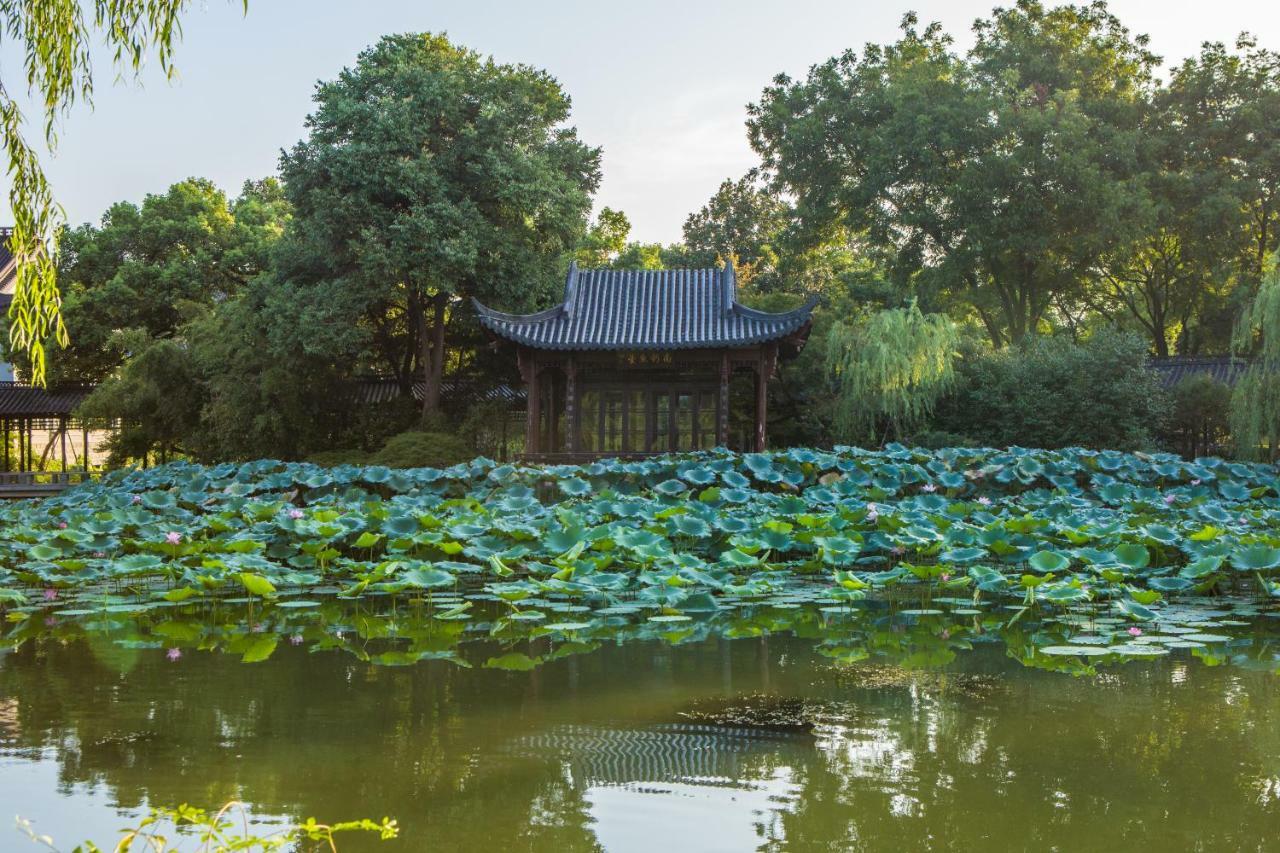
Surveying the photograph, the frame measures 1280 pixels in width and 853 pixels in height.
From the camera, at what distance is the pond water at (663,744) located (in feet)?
8.17

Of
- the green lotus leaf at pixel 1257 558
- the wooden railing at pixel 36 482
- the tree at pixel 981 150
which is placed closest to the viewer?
the green lotus leaf at pixel 1257 558

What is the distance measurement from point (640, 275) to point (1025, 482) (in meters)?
9.01

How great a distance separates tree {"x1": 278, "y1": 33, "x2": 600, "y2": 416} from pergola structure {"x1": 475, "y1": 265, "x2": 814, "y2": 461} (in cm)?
164

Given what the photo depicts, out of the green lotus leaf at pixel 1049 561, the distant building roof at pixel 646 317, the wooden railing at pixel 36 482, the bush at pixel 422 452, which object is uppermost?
the distant building roof at pixel 646 317

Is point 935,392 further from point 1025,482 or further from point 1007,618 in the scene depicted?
point 1007,618

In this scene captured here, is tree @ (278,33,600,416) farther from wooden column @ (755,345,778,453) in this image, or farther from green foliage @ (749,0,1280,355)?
green foliage @ (749,0,1280,355)

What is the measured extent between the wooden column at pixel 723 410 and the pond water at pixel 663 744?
1134 cm

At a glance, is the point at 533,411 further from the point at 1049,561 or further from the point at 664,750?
the point at 664,750

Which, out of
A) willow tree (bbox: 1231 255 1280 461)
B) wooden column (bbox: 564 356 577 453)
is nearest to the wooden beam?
wooden column (bbox: 564 356 577 453)

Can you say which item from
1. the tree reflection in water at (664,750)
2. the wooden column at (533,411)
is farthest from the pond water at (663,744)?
the wooden column at (533,411)

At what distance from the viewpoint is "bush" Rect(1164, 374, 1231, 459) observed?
56.1 ft

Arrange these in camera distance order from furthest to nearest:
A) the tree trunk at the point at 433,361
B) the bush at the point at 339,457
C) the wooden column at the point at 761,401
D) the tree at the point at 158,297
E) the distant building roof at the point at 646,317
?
the tree at the point at 158,297
the tree trunk at the point at 433,361
the bush at the point at 339,457
the wooden column at the point at 761,401
the distant building roof at the point at 646,317

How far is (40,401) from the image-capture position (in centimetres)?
2330

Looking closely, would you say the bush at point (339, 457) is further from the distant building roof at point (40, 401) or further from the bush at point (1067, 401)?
the bush at point (1067, 401)
